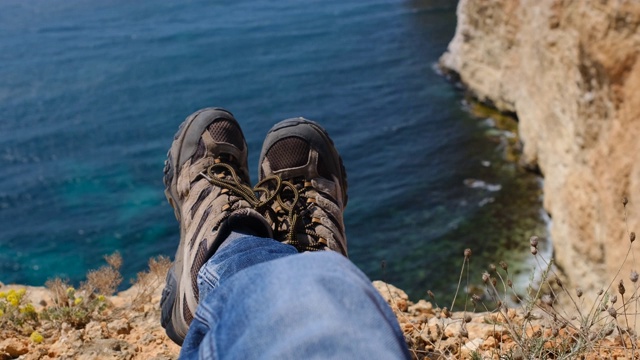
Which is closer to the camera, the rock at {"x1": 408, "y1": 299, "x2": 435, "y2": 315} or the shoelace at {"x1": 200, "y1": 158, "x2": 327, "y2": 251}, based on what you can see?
the shoelace at {"x1": 200, "y1": 158, "x2": 327, "y2": 251}

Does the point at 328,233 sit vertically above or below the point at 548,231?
above

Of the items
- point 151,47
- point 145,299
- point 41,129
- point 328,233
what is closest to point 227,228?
point 328,233

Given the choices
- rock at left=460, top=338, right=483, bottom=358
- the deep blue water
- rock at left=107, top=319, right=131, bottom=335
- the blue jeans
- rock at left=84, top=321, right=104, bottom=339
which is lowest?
the deep blue water

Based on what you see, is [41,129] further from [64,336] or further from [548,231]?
[64,336]

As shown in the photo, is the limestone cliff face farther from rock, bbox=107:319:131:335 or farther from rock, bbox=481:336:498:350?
rock, bbox=107:319:131:335

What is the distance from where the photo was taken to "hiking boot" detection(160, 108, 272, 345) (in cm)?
236

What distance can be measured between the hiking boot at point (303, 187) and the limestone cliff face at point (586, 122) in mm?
3558

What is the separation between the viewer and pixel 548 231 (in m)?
13.2

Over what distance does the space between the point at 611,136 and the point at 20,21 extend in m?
32.0

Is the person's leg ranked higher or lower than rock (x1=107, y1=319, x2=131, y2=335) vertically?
higher

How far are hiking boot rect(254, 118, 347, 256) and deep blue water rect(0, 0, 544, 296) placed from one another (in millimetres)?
9240

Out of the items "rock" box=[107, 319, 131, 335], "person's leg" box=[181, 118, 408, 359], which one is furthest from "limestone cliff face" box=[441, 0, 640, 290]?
"person's leg" box=[181, 118, 408, 359]

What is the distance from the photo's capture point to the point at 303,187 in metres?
3.26

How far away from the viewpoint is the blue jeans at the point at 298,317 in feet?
4.21
